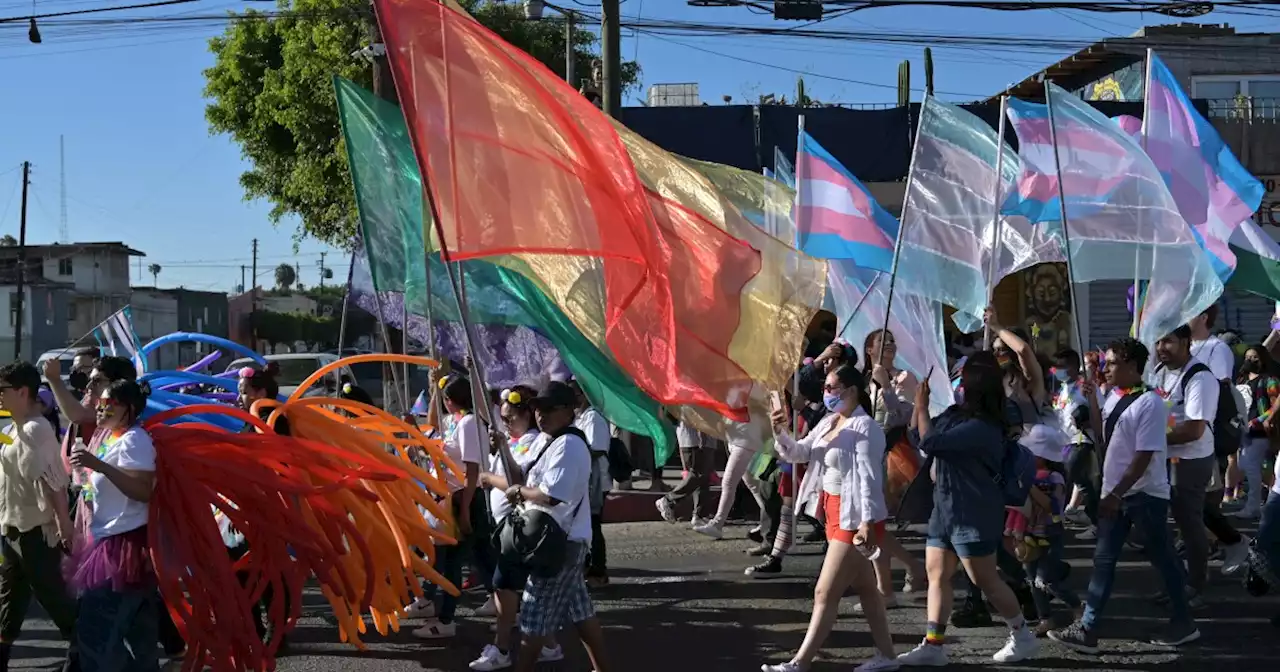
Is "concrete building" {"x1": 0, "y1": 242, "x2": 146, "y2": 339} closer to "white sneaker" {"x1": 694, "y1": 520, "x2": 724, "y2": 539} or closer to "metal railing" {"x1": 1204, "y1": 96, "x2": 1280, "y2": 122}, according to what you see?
"metal railing" {"x1": 1204, "y1": 96, "x2": 1280, "y2": 122}

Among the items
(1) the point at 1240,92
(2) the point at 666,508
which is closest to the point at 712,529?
A: (2) the point at 666,508

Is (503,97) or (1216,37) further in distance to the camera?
(1216,37)

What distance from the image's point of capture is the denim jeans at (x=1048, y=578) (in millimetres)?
7496

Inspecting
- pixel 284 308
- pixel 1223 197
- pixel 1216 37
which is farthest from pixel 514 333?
pixel 284 308

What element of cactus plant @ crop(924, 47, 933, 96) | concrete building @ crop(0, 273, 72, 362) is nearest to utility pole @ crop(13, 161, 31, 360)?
concrete building @ crop(0, 273, 72, 362)

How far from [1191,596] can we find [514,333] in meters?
4.72

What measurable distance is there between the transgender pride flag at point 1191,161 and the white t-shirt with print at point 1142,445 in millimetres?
4089

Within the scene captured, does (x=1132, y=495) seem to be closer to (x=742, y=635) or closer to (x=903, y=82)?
(x=742, y=635)

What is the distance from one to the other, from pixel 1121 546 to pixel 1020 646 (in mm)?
791

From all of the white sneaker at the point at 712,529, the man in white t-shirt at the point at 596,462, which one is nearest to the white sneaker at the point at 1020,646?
the man in white t-shirt at the point at 596,462

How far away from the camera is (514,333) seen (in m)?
9.60

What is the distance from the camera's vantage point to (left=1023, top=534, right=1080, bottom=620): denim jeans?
7496 millimetres

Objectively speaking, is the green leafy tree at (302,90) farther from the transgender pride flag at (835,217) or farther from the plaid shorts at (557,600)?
the plaid shorts at (557,600)

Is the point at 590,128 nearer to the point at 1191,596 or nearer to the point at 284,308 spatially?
the point at 1191,596
